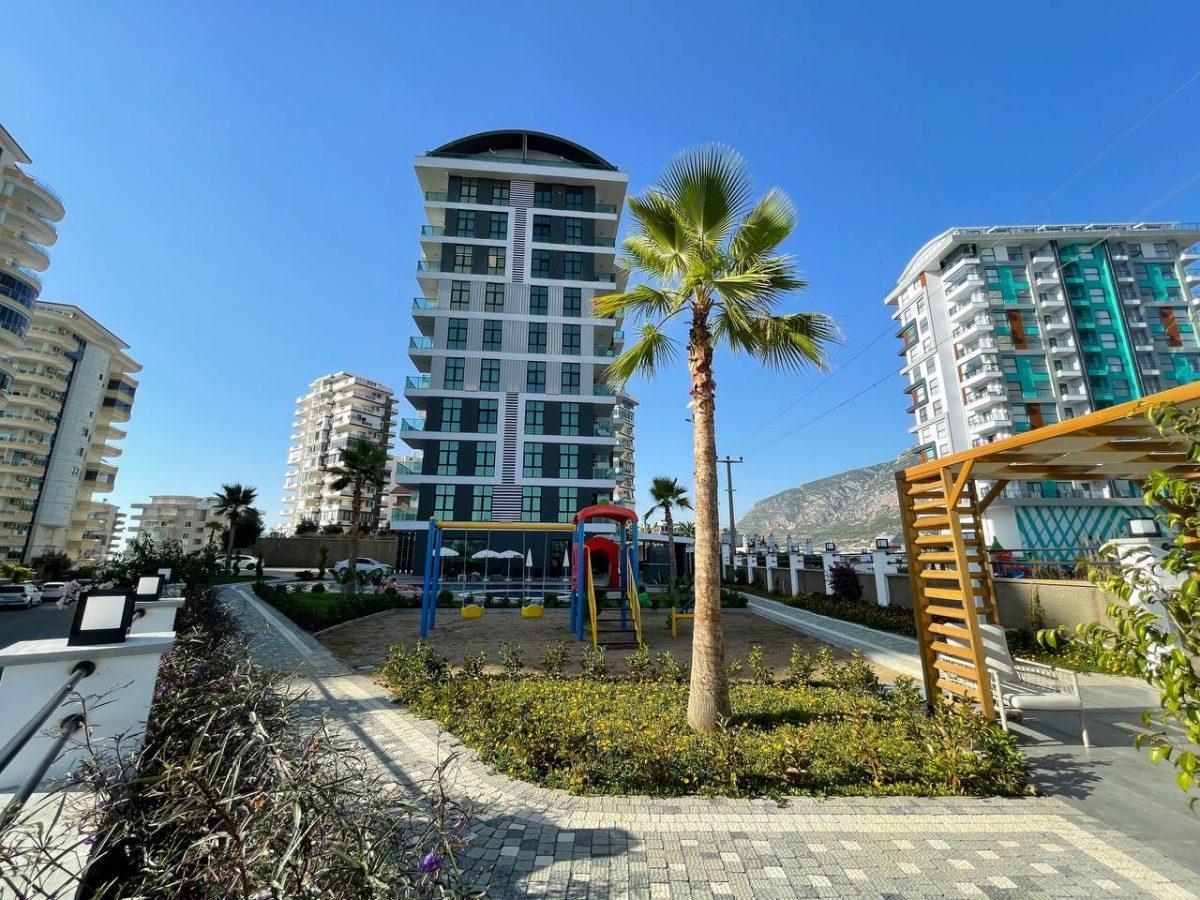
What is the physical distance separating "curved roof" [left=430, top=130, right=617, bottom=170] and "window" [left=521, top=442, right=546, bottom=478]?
79.4ft

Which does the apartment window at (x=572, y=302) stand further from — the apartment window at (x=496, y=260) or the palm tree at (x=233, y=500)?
the palm tree at (x=233, y=500)

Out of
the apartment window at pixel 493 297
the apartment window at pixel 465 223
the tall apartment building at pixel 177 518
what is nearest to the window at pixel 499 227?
the apartment window at pixel 465 223

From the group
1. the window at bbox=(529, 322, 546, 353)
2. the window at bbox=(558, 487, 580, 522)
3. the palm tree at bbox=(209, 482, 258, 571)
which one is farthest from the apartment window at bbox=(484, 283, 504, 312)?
the palm tree at bbox=(209, 482, 258, 571)

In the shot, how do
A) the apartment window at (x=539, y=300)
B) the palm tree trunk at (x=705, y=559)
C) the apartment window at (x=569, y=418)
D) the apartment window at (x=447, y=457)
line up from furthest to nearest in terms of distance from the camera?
the apartment window at (x=539, y=300) < the apartment window at (x=569, y=418) < the apartment window at (x=447, y=457) < the palm tree trunk at (x=705, y=559)

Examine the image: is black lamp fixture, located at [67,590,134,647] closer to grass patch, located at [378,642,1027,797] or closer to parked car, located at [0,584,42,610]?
grass patch, located at [378,642,1027,797]

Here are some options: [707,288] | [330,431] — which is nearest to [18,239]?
[330,431]

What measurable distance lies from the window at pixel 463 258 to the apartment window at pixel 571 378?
35.1 feet

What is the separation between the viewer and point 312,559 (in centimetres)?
5128

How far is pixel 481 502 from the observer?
35.3m

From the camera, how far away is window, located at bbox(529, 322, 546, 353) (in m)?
38.1

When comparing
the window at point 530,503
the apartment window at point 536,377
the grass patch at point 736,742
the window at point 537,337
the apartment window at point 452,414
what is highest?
the window at point 537,337

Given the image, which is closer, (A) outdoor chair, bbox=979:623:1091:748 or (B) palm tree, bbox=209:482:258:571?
(A) outdoor chair, bbox=979:623:1091:748

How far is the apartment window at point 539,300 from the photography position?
3881 centimetres

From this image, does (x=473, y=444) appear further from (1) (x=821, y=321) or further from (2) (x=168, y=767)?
(2) (x=168, y=767)
